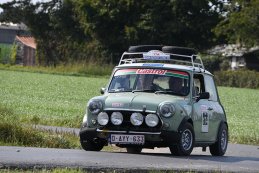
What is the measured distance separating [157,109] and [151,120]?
220 mm

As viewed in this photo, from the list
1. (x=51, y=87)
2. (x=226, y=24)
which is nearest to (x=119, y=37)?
(x=226, y=24)

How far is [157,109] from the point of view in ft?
49.1

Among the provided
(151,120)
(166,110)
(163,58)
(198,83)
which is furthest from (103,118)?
(198,83)

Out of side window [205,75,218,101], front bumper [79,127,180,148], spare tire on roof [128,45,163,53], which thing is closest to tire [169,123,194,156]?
front bumper [79,127,180,148]

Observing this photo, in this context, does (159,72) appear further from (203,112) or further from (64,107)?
(64,107)

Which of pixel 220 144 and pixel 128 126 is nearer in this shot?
pixel 128 126

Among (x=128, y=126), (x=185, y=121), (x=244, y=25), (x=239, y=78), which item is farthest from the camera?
(x=244, y=25)

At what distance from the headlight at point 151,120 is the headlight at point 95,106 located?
90 centimetres

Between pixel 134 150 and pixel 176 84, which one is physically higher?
pixel 176 84

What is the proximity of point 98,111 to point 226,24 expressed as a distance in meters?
65.5

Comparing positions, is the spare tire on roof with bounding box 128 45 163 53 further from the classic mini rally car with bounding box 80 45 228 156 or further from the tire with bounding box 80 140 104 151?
the tire with bounding box 80 140 104 151

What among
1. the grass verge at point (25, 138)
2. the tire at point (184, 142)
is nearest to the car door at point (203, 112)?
the tire at point (184, 142)

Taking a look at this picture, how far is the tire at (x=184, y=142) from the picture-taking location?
15.1 m

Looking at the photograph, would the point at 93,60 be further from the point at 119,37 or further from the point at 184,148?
the point at 184,148
